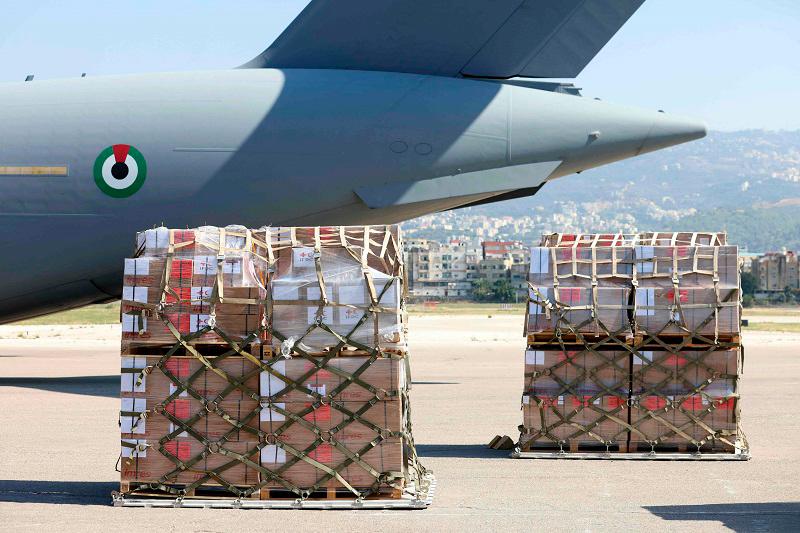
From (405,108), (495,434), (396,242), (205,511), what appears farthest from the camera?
(405,108)

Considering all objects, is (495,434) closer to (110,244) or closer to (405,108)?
(405,108)

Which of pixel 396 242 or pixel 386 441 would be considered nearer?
pixel 386 441

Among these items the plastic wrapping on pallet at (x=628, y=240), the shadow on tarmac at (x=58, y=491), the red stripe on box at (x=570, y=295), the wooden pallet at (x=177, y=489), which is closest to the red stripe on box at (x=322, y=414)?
the wooden pallet at (x=177, y=489)

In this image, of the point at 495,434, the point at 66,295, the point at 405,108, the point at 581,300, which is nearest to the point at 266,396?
the point at 581,300

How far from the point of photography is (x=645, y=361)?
13.6 metres

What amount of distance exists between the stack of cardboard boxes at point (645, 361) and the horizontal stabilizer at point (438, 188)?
7.21m

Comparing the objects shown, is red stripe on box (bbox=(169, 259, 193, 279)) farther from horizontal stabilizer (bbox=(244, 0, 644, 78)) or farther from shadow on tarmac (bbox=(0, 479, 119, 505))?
horizontal stabilizer (bbox=(244, 0, 644, 78))

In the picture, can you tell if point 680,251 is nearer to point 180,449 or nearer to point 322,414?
point 322,414

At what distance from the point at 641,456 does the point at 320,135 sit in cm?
962

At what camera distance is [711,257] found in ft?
44.7

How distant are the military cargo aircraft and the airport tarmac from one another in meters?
3.51

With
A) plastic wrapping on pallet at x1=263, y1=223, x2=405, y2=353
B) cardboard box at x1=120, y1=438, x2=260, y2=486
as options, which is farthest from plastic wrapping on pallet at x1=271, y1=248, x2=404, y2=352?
cardboard box at x1=120, y1=438, x2=260, y2=486

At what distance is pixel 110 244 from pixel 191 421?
35.6ft

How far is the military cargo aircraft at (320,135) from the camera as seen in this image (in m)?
20.4
